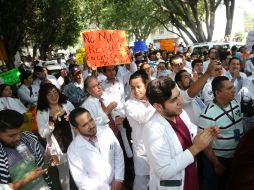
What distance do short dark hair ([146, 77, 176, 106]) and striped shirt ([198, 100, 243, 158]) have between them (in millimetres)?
959

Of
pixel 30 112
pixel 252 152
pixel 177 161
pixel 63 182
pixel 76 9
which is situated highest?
pixel 76 9

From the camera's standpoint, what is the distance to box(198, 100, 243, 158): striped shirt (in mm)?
3443

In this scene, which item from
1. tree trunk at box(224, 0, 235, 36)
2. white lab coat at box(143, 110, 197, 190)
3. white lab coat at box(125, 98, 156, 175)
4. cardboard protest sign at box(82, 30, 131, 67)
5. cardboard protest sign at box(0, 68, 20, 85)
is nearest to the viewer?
white lab coat at box(143, 110, 197, 190)

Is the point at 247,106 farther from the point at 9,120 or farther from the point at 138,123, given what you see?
the point at 9,120

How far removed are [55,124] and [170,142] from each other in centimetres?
223

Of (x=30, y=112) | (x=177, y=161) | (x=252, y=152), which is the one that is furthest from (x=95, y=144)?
(x=30, y=112)

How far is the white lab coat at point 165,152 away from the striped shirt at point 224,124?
96 cm

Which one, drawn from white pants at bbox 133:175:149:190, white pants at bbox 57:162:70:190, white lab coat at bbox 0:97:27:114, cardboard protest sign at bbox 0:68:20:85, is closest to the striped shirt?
white pants at bbox 133:175:149:190

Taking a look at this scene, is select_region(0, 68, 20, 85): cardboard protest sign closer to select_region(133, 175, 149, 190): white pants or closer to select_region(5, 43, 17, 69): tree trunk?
select_region(133, 175, 149, 190): white pants

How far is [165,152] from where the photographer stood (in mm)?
2547

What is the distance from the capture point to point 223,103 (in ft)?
11.6

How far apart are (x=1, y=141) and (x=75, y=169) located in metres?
0.72

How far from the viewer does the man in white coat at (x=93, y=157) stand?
3.25m

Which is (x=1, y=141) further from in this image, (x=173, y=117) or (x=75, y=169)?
(x=173, y=117)
